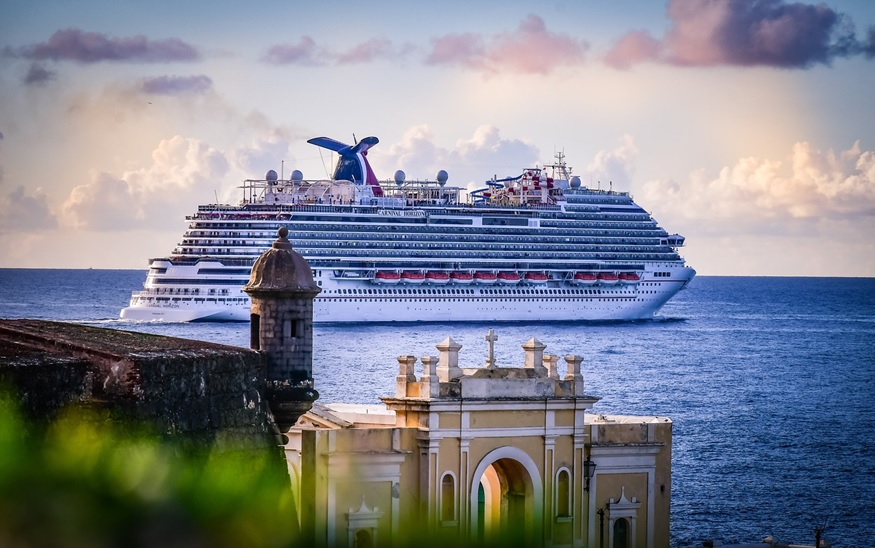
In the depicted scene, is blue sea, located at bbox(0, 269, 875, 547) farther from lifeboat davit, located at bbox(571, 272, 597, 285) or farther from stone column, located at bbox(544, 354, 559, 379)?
stone column, located at bbox(544, 354, 559, 379)

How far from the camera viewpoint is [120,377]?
1703 cm

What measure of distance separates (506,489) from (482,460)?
1.08 meters

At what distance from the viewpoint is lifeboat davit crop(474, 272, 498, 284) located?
109 meters

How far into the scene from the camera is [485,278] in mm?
108875

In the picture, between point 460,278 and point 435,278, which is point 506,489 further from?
point 460,278

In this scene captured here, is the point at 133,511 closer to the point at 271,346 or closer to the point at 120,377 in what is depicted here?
the point at 120,377

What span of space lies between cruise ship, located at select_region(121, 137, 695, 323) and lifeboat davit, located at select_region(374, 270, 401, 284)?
0.41 ft

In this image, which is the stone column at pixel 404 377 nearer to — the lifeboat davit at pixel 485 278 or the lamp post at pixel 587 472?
the lamp post at pixel 587 472

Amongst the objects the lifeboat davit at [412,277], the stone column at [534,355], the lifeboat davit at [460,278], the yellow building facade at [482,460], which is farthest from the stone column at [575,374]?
the lifeboat davit at [460,278]

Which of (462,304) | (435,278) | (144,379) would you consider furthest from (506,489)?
(435,278)

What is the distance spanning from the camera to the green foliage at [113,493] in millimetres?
11109

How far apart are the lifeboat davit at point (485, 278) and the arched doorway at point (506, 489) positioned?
83932 millimetres

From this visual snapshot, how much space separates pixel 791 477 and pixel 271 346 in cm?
2414

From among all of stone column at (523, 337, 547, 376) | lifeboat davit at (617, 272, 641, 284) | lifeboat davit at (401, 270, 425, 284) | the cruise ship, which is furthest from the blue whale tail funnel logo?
stone column at (523, 337, 547, 376)
